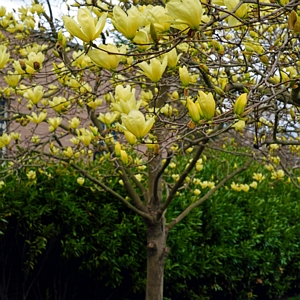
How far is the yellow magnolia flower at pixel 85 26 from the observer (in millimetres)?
1246

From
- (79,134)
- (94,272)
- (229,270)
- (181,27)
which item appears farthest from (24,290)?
(181,27)

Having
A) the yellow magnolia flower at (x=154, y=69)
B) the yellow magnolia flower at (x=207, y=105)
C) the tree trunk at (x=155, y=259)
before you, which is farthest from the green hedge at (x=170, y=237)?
the yellow magnolia flower at (x=207, y=105)

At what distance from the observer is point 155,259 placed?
3.57 m

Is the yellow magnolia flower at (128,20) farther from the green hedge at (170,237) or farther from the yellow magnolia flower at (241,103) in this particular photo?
the green hedge at (170,237)

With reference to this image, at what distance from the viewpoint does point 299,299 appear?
5289mm

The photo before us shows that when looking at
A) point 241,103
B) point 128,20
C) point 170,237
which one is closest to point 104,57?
point 128,20

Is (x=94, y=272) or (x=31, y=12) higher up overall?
(x=31, y=12)

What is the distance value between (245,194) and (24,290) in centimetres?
268

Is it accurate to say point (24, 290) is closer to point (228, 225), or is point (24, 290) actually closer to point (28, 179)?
point (28, 179)

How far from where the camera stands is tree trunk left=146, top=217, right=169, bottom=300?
11.6 ft

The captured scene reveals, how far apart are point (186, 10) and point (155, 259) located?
270 cm

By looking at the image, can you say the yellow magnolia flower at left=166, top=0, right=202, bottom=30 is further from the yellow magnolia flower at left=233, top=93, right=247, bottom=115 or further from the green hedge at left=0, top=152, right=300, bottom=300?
the green hedge at left=0, top=152, right=300, bottom=300

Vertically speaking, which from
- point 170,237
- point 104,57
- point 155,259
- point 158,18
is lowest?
point 155,259

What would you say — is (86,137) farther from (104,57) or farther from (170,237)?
(170,237)
